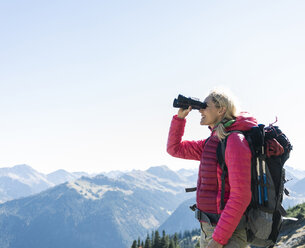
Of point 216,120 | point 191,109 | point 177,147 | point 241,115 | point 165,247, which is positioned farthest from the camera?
point 165,247

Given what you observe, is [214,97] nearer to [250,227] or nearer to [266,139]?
[266,139]

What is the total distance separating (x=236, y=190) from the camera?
4.52 m

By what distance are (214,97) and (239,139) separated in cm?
108

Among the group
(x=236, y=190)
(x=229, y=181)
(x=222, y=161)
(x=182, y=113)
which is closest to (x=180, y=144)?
(x=182, y=113)

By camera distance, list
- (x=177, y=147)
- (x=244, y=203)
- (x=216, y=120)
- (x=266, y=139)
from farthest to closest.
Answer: (x=177, y=147) → (x=216, y=120) → (x=266, y=139) → (x=244, y=203)

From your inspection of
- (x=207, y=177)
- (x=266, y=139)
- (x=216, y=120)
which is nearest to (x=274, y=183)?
(x=266, y=139)

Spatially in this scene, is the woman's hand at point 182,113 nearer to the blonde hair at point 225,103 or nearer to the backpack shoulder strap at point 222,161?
the blonde hair at point 225,103

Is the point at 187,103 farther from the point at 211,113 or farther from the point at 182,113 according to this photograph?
the point at 211,113

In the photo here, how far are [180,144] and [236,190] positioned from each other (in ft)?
7.56

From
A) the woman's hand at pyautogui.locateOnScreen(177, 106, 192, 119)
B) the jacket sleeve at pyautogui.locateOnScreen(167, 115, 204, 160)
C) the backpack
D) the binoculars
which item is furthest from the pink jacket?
the jacket sleeve at pyautogui.locateOnScreen(167, 115, 204, 160)

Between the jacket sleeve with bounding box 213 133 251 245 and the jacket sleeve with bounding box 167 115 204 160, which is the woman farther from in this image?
the jacket sleeve with bounding box 167 115 204 160

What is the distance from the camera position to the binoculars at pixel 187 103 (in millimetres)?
5614

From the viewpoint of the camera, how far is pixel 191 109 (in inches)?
236

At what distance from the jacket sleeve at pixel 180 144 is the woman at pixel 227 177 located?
0.72ft
